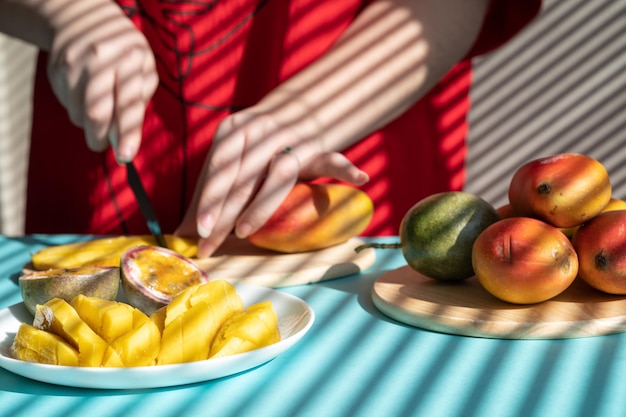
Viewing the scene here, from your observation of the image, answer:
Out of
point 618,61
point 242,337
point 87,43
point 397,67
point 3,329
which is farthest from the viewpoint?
point 618,61

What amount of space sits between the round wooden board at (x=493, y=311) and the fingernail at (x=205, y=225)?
29cm

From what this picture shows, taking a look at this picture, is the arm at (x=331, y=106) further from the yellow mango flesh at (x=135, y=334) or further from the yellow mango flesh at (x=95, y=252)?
the yellow mango flesh at (x=135, y=334)

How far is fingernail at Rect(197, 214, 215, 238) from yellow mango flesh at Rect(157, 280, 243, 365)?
1.21 feet

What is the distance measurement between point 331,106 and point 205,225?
0.37 meters

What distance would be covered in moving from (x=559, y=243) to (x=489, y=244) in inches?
3.1

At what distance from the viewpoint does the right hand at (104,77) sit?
3.94ft

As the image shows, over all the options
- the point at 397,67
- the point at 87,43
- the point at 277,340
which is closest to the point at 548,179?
the point at 277,340

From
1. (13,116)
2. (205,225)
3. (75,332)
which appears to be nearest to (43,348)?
(75,332)

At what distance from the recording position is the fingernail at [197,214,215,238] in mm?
1179

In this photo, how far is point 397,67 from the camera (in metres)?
1.47

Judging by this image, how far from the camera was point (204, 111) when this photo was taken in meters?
1.55

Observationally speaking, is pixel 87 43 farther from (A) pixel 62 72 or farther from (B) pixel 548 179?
(B) pixel 548 179

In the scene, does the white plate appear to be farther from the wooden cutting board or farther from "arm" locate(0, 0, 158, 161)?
"arm" locate(0, 0, 158, 161)

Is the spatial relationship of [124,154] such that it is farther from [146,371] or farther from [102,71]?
[146,371]
